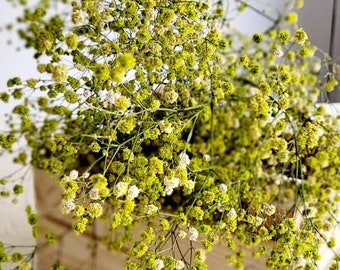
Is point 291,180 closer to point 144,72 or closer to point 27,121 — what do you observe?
point 144,72

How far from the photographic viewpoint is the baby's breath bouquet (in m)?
0.73

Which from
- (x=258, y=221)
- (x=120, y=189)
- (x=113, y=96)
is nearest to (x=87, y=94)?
(x=113, y=96)

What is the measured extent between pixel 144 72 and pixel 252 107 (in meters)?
0.17

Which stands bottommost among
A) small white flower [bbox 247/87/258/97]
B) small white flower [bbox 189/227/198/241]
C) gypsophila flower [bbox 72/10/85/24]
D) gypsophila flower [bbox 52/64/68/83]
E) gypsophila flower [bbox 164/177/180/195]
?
small white flower [bbox 189/227/198/241]

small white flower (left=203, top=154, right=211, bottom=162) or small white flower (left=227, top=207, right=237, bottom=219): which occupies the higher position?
small white flower (left=203, top=154, right=211, bottom=162)

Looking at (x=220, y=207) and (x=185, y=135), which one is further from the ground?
(x=185, y=135)

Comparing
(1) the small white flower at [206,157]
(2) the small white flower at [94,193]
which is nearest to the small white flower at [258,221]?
(1) the small white flower at [206,157]

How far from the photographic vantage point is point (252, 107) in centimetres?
79

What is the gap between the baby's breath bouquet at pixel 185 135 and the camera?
0.73 metres

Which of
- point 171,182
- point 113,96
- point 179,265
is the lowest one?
point 179,265

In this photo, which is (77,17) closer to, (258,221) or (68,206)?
(68,206)

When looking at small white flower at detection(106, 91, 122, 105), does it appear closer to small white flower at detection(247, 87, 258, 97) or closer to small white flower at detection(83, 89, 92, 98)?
small white flower at detection(83, 89, 92, 98)

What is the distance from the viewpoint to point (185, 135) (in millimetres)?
893

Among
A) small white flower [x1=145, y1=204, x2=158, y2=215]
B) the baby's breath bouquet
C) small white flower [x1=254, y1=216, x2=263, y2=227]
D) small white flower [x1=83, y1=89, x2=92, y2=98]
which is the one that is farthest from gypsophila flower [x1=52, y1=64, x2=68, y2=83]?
small white flower [x1=254, y1=216, x2=263, y2=227]
